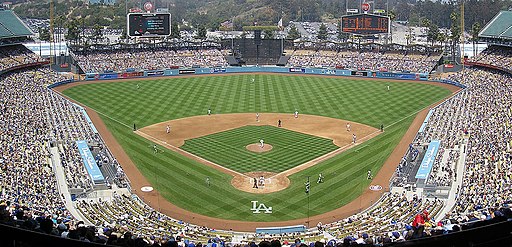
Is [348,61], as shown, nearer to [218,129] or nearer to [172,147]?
[218,129]

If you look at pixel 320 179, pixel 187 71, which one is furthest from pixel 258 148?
pixel 187 71

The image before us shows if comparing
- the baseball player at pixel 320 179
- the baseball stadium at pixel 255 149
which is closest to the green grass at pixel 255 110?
the baseball stadium at pixel 255 149

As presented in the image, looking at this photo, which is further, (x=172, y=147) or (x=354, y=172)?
(x=172, y=147)

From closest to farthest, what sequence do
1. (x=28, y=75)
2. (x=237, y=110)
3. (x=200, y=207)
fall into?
(x=200, y=207) < (x=237, y=110) < (x=28, y=75)

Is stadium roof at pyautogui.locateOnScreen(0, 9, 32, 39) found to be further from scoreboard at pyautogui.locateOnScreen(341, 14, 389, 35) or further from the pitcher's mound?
scoreboard at pyautogui.locateOnScreen(341, 14, 389, 35)

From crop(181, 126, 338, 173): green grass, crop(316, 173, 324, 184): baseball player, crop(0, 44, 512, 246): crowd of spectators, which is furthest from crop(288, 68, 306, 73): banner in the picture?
crop(316, 173, 324, 184): baseball player

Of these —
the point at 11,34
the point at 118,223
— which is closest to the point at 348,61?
the point at 11,34

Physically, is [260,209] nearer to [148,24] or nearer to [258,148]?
[258,148]
